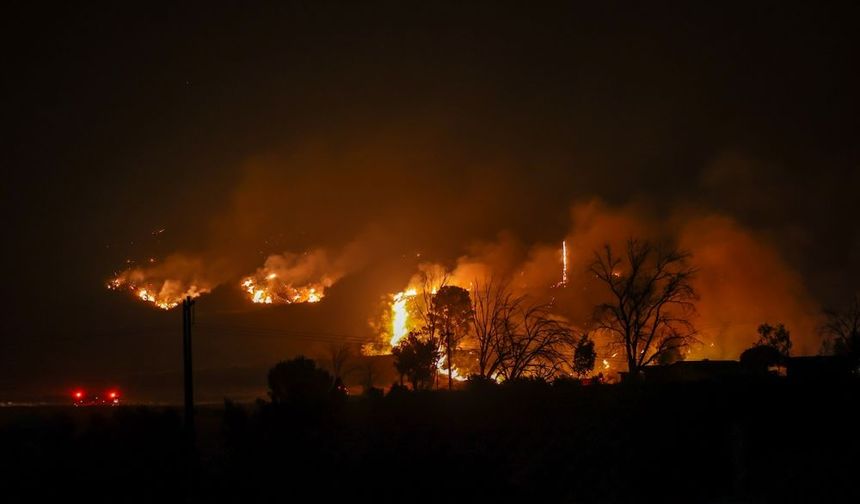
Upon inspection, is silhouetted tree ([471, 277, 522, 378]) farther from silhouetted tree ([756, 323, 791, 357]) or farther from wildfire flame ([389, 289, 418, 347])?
silhouetted tree ([756, 323, 791, 357])

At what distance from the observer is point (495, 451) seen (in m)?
39.8

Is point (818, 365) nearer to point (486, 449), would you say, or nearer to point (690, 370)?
point (690, 370)

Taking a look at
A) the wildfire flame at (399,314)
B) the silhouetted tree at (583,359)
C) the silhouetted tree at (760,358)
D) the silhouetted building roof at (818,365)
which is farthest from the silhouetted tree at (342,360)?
the silhouetted building roof at (818,365)

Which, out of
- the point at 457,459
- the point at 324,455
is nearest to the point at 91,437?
the point at 324,455

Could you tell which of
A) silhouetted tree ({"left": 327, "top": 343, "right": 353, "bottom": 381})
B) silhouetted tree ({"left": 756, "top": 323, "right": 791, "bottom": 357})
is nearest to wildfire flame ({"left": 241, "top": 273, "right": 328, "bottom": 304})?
silhouetted tree ({"left": 327, "top": 343, "right": 353, "bottom": 381})

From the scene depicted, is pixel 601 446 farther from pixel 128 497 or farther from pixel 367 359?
pixel 367 359

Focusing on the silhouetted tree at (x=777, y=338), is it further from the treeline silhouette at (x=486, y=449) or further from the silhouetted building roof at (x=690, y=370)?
the treeline silhouette at (x=486, y=449)

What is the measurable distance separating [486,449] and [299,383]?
36.8 feet

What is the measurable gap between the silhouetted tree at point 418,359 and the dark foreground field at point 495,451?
29.7 metres

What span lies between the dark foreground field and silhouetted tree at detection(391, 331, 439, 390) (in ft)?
97.4

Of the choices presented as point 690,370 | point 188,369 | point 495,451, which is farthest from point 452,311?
point 495,451

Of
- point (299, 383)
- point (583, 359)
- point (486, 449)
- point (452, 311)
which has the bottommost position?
point (486, 449)

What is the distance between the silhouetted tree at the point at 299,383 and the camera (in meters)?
29.0

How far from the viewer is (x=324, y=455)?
2389 cm
